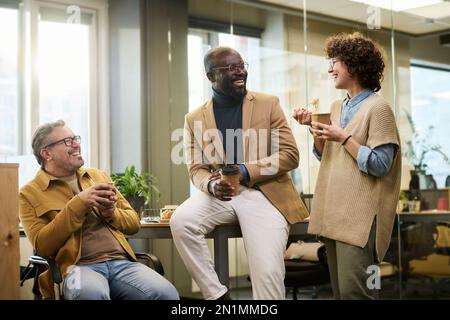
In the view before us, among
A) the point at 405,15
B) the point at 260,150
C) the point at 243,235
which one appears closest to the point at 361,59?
the point at 260,150

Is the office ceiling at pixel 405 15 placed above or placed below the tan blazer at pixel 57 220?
above

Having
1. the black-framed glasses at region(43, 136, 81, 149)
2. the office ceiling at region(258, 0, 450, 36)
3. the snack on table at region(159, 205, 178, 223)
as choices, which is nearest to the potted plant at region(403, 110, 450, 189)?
the office ceiling at region(258, 0, 450, 36)

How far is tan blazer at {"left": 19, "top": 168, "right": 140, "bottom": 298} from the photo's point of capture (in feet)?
8.61

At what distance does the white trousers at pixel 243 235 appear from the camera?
2.81m

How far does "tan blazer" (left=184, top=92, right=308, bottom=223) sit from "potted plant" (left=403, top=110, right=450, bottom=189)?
53.9 inches

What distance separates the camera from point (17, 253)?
2441 mm

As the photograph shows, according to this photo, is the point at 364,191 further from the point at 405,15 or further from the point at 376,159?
the point at 405,15

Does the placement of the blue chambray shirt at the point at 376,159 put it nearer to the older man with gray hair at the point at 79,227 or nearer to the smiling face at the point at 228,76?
A: the smiling face at the point at 228,76

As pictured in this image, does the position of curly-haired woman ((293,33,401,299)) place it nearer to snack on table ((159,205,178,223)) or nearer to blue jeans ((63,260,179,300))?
blue jeans ((63,260,179,300))

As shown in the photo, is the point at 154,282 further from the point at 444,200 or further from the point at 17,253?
the point at 444,200

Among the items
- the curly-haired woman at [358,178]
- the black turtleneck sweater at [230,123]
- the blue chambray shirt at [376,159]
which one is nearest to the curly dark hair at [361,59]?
the curly-haired woman at [358,178]

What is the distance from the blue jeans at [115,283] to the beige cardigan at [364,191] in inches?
27.5

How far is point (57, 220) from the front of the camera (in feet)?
8.63

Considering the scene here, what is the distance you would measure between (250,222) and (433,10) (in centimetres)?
209
